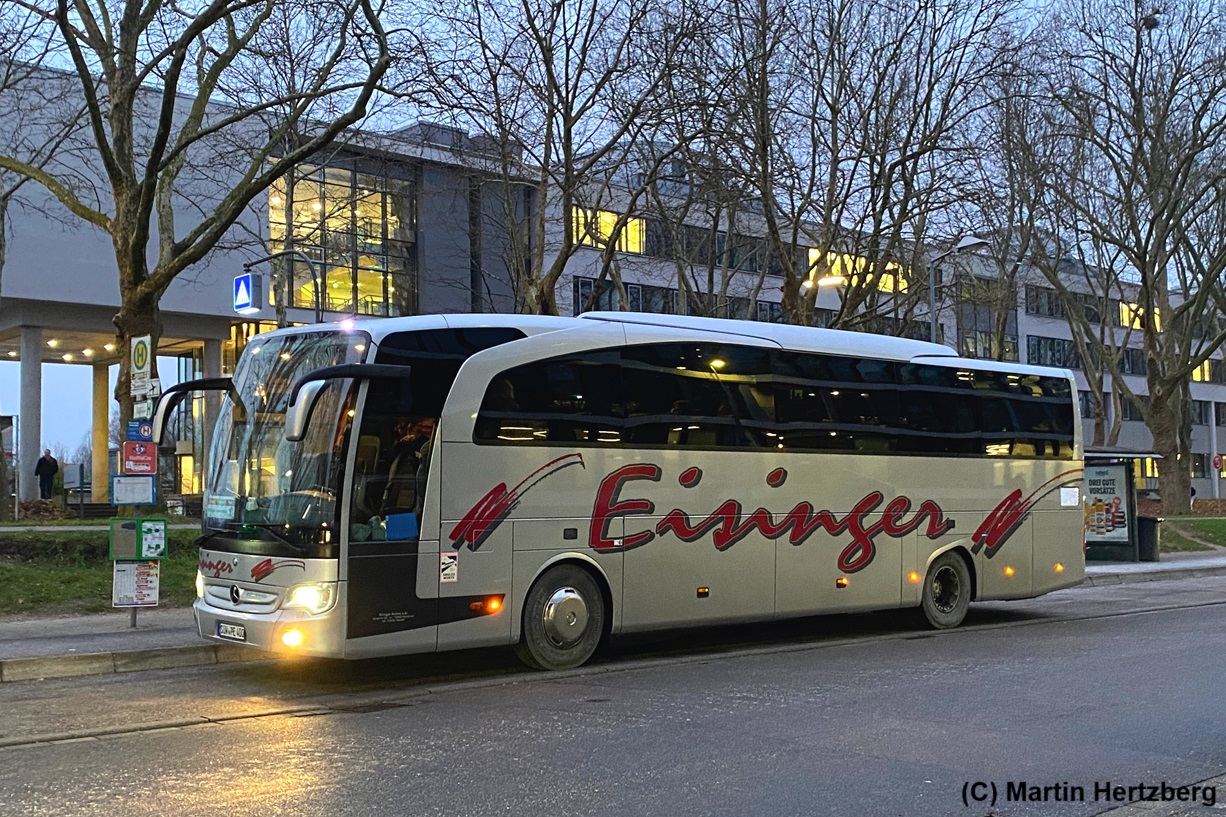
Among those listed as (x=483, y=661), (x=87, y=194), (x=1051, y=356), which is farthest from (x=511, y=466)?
(x=1051, y=356)

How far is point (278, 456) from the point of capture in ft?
34.4

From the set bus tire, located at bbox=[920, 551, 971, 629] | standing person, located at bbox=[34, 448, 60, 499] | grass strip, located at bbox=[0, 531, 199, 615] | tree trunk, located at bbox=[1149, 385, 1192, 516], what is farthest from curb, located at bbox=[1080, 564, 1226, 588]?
standing person, located at bbox=[34, 448, 60, 499]

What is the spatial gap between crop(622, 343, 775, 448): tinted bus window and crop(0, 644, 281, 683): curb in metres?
4.68

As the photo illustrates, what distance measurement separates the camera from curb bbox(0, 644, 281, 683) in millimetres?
11352

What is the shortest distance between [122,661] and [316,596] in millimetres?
3035

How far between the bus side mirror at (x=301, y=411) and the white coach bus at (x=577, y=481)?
0.03 metres

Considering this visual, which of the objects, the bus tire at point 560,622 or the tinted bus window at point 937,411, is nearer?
A: the bus tire at point 560,622

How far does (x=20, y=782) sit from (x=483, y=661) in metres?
5.89

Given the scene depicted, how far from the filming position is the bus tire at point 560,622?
11406 millimetres

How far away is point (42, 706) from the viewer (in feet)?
31.7

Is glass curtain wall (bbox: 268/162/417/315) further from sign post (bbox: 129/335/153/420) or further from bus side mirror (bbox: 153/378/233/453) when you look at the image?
bus side mirror (bbox: 153/378/233/453)

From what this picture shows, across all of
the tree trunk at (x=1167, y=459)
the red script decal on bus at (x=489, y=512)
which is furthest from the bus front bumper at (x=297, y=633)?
the tree trunk at (x=1167, y=459)

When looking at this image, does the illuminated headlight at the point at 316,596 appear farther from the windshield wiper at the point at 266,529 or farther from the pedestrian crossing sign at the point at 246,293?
the pedestrian crossing sign at the point at 246,293

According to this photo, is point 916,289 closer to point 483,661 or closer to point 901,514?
point 901,514
